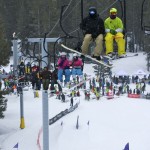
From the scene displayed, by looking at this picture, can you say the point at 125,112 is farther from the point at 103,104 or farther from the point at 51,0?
the point at 51,0

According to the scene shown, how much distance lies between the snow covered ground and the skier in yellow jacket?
536 inches

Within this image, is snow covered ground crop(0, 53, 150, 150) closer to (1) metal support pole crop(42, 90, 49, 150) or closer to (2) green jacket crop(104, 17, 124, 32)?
(1) metal support pole crop(42, 90, 49, 150)

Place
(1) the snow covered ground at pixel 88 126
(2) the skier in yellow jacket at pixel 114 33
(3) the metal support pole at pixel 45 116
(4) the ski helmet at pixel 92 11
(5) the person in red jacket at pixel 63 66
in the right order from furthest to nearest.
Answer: (1) the snow covered ground at pixel 88 126, (5) the person in red jacket at pixel 63 66, (3) the metal support pole at pixel 45 116, (2) the skier in yellow jacket at pixel 114 33, (4) the ski helmet at pixel 92 11

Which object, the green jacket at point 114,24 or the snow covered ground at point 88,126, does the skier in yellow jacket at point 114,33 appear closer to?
the green jacket at point 114,24

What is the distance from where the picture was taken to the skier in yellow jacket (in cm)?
1119

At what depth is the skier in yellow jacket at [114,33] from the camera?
11.2m

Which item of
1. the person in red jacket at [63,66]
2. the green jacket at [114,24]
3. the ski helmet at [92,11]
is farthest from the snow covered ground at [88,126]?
the ski helmet at [92,11]

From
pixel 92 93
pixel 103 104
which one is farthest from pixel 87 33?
pixel 92 93

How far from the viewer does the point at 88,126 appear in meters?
27.8

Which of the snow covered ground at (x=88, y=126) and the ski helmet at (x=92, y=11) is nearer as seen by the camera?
the ski helmet at (x=92, y=11)

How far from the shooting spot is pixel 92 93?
1475 inches

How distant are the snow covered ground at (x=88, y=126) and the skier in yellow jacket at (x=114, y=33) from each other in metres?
13.6

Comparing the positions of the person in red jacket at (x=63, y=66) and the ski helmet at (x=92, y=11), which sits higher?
the ski helmet at (x=92, y=11)

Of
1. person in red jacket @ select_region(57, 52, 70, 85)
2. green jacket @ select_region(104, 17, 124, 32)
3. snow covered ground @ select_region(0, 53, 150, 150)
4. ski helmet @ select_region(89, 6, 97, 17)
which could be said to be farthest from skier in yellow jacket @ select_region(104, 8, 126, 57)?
snow covered ground @ select_region(0, 53, 150, 150)
